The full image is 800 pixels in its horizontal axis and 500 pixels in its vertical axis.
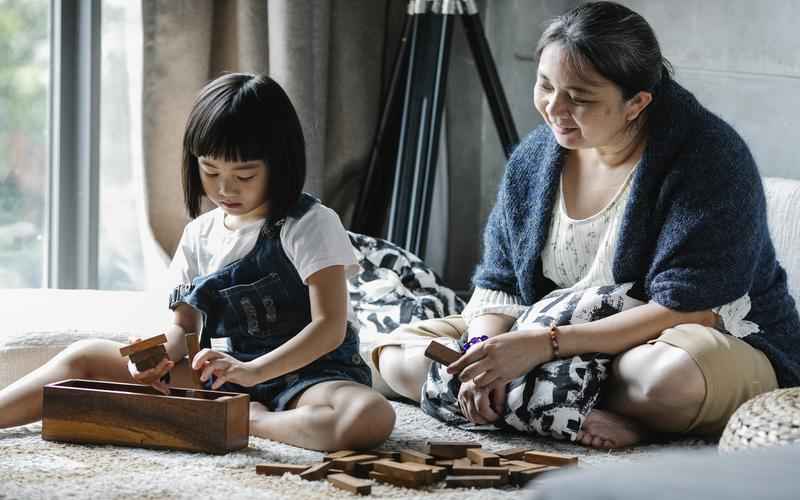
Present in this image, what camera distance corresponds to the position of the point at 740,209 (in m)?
1.83

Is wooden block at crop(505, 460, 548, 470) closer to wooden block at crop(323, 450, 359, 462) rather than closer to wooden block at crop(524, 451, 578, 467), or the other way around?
wooden block at crop(524, 451, 578, 467)

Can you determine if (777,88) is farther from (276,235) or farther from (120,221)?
(120,221)

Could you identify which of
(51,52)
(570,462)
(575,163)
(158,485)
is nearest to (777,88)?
(575,163)

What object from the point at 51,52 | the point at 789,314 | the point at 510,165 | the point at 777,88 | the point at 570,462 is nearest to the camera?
the point at 570,462

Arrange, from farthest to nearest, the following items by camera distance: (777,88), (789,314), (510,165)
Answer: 1. (777,88)
2. (510,165)
3. (789,314)

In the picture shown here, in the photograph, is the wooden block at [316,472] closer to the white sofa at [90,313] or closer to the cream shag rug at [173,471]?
the cream shag rug at [173,471]

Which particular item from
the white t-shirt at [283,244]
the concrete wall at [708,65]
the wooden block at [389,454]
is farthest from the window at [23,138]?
the wooden block at [389,454]

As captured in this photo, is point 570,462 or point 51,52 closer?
point 570,462

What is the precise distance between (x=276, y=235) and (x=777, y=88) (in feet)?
3.61

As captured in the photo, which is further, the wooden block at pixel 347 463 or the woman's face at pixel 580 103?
the woman's face at pixel 580 103

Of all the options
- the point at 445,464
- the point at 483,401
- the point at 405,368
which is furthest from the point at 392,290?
the point at 445,464

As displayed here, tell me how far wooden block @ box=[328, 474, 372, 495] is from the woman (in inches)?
12.4

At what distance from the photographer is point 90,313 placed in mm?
2297

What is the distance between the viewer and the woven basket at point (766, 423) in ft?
4.99
